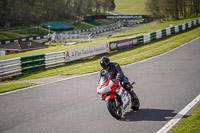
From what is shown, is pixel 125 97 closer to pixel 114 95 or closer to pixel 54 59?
pixel 114 95

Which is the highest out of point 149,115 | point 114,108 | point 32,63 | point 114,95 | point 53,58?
point 114,95

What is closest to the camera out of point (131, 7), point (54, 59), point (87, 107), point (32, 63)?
point (87, 107)

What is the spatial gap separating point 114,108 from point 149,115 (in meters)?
1.22

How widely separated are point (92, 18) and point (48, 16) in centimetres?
1882

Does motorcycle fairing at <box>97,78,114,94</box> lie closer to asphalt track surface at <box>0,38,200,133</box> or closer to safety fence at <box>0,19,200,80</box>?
asphalt track surface at <box>0,38,200,133</box>

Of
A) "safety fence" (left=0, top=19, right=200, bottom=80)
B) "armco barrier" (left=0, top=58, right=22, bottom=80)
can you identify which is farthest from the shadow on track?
"safety fence" (left=0, top=19, right=200, bottom=80)

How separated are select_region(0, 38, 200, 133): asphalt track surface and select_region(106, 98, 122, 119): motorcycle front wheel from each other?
8.2 inches

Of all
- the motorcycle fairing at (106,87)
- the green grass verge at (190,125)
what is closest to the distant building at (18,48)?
the motorcycle fairing at (106,87)

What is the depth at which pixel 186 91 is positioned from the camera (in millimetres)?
10758

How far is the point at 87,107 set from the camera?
921 centimetres

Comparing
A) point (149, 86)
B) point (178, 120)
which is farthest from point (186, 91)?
point (178, 120)

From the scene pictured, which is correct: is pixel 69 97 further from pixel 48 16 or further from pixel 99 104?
pixel 48 16

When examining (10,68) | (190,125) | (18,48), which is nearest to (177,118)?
(190,125)

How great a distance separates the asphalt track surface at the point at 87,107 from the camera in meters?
7.39
